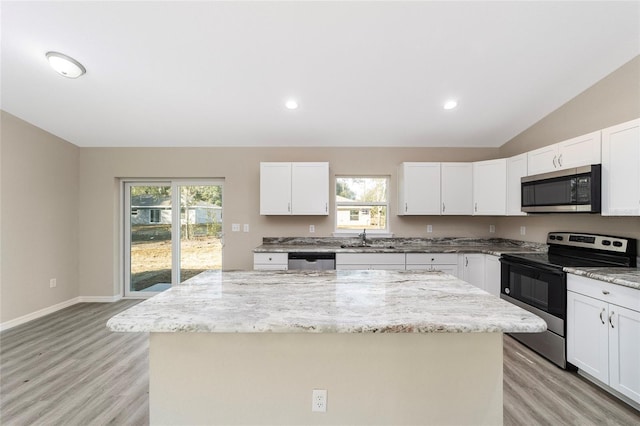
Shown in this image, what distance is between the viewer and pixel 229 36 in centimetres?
221

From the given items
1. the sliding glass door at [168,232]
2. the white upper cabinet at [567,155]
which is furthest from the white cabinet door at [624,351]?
the sliding glass door at [168,232]

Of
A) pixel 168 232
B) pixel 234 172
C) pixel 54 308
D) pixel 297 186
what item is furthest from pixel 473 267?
pixel 54 308

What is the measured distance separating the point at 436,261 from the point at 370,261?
836 millimetres

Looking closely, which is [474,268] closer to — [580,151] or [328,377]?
[580,151]

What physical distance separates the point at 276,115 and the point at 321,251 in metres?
1.74

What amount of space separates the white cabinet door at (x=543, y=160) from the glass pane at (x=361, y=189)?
5.72 ft

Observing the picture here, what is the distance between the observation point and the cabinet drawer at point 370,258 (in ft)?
11.3

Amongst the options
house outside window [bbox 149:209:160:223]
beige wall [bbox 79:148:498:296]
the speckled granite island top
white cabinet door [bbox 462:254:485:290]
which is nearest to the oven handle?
white cabinet door [bbox 462:254:485:290]

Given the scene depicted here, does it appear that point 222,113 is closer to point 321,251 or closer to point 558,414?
point 321,251

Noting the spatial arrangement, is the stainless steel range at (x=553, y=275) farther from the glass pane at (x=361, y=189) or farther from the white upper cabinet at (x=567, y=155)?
the glass pane at (x=361, y=189)

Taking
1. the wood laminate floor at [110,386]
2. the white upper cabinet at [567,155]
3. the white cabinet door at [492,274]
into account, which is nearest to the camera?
the wood laminate floor at [110,386]

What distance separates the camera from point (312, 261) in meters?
3.47

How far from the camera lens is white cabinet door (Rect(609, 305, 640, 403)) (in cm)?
181

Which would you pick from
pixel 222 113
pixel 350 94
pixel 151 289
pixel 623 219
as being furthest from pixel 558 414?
pixel 151 289
